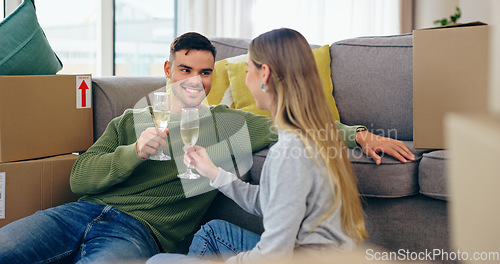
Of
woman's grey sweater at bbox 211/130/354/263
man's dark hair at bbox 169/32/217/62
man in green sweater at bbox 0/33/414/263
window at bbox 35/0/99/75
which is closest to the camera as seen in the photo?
woman's grey sweater at bbox 211/130/354/263

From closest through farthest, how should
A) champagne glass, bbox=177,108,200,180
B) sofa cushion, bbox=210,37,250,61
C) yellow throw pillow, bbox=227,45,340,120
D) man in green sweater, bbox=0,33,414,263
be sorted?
1. champagne glass, bbox=177,108,200,180
2. man in green sweater, bbox=0,33,414,263
3. yellow throw pillow, bbox=227,45,340,120
4. sofa cushion, bbox=210,37,250,61

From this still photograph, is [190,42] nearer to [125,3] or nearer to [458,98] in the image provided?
[458,98]

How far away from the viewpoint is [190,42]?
1646mm

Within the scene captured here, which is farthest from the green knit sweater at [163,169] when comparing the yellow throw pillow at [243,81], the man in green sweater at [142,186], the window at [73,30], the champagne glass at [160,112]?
the window at [73,30]

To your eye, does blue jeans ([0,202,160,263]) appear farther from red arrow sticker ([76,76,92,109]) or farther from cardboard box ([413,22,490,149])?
cardboard box ([413,22,490,149])

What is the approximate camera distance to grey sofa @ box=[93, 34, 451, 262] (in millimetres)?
1585

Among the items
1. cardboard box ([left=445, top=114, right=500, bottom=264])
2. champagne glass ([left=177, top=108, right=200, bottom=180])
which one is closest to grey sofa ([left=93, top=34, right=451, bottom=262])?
champagne glass ([left=177, top=108, right=200, bottom=180])

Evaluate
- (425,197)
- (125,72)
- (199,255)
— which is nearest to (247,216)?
(199,255)

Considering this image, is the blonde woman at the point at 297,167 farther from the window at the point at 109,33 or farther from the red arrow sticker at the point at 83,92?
the window at the point at 109,33

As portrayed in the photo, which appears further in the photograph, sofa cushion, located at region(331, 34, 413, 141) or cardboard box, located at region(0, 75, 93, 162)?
sofa cushion, located at region(331, 34, 413, 141)

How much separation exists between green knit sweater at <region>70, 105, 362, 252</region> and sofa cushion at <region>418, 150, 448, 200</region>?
25 cm


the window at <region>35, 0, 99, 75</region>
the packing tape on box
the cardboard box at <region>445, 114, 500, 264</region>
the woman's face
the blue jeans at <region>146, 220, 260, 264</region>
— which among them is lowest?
the blue jeans at <region>146, 220, 260, 264</region>

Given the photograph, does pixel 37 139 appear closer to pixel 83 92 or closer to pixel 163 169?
pixel 83 92

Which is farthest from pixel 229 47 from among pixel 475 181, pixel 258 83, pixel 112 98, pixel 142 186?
pixel 475 181
